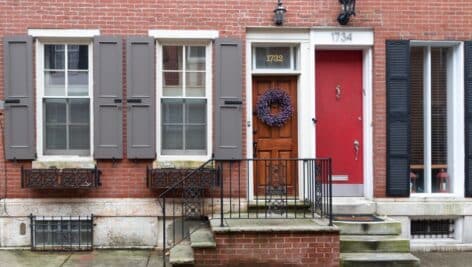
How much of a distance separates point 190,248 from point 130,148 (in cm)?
180

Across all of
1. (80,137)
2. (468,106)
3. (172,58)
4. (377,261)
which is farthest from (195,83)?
(468,106)

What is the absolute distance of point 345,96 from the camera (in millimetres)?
8750

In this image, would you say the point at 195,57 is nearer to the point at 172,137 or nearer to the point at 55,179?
the point at 172,137

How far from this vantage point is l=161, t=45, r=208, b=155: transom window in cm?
841

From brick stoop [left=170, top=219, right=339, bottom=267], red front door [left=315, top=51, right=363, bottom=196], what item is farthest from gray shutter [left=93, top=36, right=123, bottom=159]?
red front door [left=315, top=51, right=363, bottom=196]

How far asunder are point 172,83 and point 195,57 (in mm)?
533

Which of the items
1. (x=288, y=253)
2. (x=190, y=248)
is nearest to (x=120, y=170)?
(x=190, y=248)

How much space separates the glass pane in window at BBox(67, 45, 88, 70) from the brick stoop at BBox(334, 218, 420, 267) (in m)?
4.38

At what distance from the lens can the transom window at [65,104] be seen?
8305 mm

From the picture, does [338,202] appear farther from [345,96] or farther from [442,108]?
[442,108]

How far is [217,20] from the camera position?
8.33m

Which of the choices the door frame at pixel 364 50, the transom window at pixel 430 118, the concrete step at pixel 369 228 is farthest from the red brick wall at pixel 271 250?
the transom window at pixel 430 118

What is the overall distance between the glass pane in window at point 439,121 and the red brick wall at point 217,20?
0.45 meters

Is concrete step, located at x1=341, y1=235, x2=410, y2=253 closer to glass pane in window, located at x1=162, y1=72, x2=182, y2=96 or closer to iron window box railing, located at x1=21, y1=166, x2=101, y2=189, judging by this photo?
glass pane in window, located at x1=162, y1=72, x2=182, y2=96
